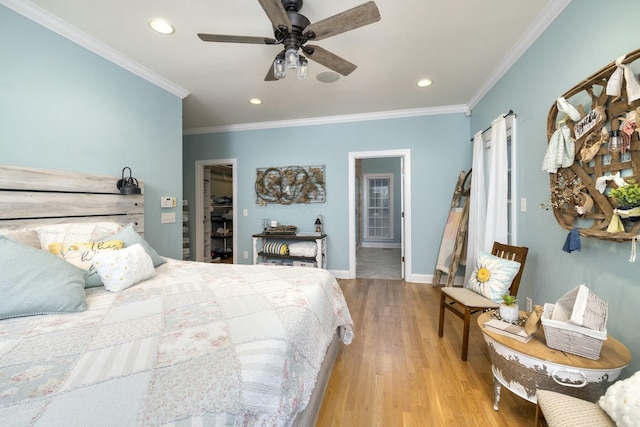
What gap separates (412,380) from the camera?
1.76 m

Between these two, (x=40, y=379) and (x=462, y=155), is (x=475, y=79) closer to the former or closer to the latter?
(x=462, y=155)

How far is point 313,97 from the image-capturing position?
332 cm

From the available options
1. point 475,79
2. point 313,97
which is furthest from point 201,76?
point 475,79

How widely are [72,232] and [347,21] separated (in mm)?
2261

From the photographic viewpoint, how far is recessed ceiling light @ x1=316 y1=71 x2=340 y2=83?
8.84 feet

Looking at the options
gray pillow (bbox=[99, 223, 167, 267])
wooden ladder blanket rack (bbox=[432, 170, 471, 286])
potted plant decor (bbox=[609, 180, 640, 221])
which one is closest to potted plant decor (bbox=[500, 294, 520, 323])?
potted plant decor (bbox=[609, 180, 640, 221])

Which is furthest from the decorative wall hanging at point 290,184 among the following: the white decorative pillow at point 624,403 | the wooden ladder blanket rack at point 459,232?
the white decorative pillow at point 624,403

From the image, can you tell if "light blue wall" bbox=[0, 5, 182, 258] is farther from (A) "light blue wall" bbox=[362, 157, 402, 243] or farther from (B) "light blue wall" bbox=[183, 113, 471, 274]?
(A) "light blue wall" bbox=[362, 157, 402, 243]

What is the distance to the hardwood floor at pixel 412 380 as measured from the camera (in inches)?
57.8

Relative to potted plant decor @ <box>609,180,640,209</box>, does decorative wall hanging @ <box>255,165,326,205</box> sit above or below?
above

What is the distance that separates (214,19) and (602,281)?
3119 millimetres

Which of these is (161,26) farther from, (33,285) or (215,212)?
(215,212)

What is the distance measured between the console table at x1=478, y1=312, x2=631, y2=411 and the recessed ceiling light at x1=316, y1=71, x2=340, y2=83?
8.72 ft

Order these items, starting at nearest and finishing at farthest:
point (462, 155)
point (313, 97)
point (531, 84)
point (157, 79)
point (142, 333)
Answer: point (142, 333), point (531, 84), point (157, 79), point (313, 97), point (462, 155)
